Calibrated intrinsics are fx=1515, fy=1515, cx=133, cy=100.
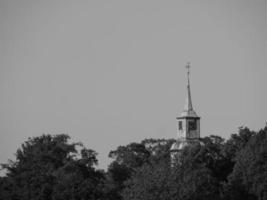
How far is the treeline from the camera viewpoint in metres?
121

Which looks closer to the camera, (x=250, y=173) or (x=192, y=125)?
(x=250, y=173)

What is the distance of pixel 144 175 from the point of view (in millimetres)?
123125

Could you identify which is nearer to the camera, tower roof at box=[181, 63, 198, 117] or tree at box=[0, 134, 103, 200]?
tree at box=[0, 134, 103, 200]

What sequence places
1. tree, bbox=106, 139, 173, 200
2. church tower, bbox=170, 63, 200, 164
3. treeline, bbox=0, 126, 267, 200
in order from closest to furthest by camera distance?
treeline, bbox=0, 126, 267, 200 → tree, bbox=106, 139, 173, 200 → church tower, bbox=170, 63, 200, 164

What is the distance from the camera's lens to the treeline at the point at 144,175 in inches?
4774

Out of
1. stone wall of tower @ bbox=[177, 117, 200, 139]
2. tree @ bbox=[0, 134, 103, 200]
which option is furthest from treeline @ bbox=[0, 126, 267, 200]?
stone wall of tower @ bbox=[177, 117, 200, 139]

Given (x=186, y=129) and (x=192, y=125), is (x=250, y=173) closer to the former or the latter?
(x=186, y=129)

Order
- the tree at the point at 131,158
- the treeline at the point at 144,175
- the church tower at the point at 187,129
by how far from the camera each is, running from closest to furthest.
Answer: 1. the treeline at the point at 144,175
2. the tree at the point at 131,158
3. the church tower at the point at 187,129

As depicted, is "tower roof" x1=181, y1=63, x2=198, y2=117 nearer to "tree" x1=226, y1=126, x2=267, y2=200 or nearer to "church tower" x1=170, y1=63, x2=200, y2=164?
"church tower" x1=170, y1=63, x2=200, y2=164

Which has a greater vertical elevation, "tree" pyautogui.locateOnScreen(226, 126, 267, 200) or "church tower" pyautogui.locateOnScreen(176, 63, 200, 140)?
"church tower" pyautogui.locateOnScreen(176, 63, 200, 140)

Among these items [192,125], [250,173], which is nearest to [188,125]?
[192,125]

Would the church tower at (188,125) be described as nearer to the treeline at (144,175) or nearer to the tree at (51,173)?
the treeline at (144,175)

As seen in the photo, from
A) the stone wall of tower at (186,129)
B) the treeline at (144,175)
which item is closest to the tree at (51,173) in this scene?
the treeline at (144,175)

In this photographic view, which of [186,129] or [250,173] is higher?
[186,129]
